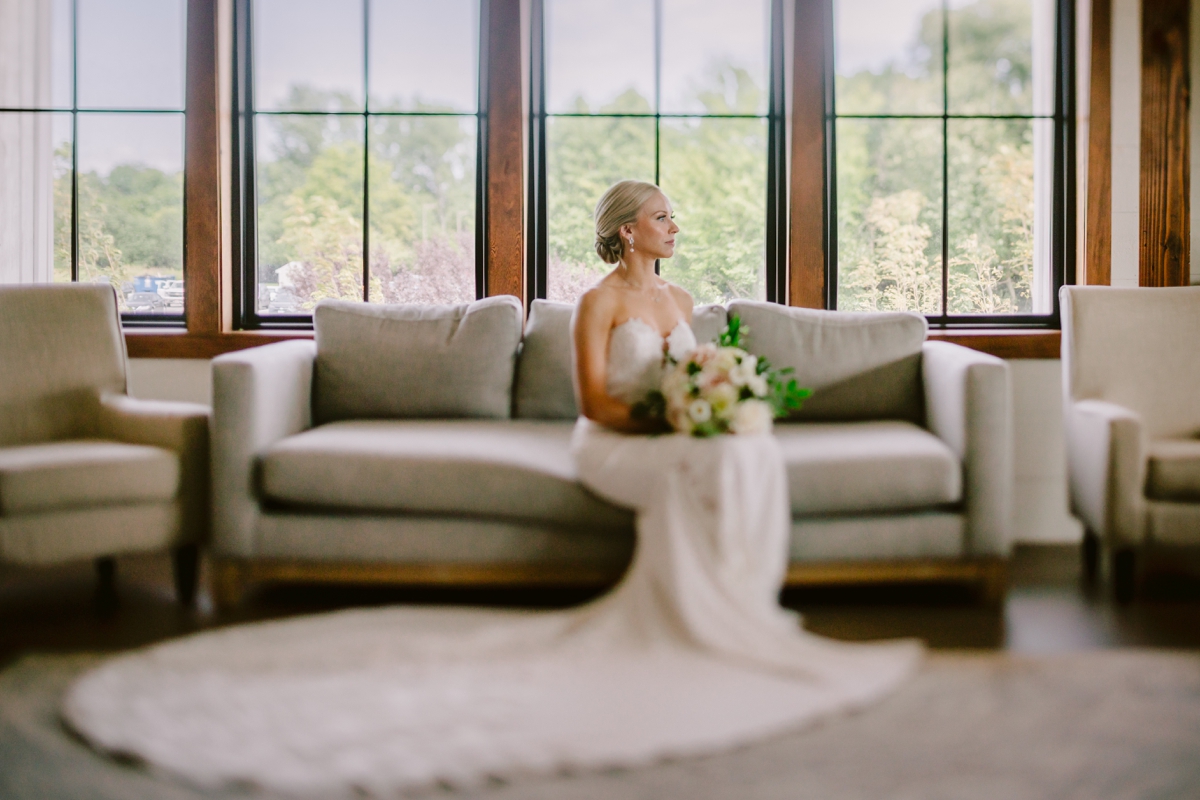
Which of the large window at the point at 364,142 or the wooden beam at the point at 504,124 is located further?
the large window at the point at 364,142

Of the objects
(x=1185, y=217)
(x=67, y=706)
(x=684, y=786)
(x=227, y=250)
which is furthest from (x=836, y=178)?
(x=67, y=706)

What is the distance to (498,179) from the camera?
3764mm

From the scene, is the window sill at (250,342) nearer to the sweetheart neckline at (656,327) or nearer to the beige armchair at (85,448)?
the beige armchair at (85,448)

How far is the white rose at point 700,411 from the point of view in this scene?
8.29 feet

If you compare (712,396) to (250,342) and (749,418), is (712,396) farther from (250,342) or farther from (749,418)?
(250,342)

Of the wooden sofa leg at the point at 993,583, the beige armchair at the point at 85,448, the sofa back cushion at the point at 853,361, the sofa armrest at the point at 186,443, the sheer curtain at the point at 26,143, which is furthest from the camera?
the sheer curtain at the point at 26,143

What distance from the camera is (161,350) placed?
3760 millimetres

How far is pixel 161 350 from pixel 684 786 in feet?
9.80

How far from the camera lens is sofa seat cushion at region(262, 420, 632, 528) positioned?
266 cm

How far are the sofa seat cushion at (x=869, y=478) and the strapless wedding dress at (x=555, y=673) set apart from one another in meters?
0.11

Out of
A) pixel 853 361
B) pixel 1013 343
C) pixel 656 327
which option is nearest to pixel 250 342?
pixel 656 327

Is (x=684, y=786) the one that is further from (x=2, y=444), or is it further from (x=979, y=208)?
(x=979, y=208)

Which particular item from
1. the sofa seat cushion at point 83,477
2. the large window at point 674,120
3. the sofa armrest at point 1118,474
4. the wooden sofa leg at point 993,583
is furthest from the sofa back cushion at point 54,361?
the sofa armrest at point 1118,474

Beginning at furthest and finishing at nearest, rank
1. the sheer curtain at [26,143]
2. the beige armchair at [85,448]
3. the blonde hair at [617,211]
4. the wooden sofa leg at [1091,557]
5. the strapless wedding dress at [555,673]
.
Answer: the sheer curtain at [26,143], the wooden sofa leg at [1091,557], the blonde hair at [617,211], the beige armchair at [85,448], the strapless wedding dress at [555,673]
